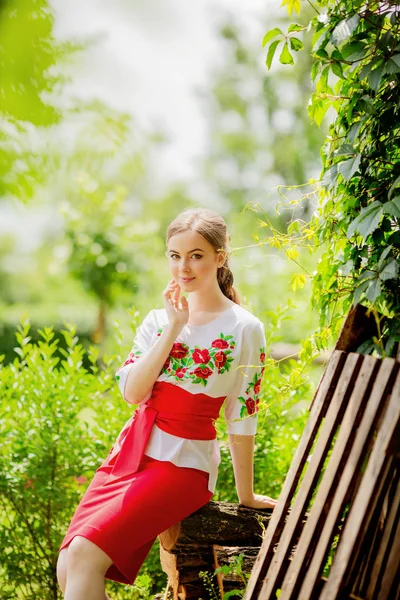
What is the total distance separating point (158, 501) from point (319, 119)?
1159mm

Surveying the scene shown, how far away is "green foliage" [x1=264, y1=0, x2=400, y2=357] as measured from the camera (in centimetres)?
147

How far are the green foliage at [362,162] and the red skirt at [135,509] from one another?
0.63 meters

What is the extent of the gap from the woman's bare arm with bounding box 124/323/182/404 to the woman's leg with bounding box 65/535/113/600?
0.45 m

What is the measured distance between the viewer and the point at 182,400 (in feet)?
6.49

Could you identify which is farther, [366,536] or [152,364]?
[152,364]

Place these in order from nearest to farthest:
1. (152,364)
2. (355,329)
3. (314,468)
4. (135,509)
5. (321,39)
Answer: (314,468) < (355,329) < (321,39) < (135,509) < (152,364)

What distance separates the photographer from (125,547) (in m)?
1.79

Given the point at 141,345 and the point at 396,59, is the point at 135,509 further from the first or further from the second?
the point at 396,59

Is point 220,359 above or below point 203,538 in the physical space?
above

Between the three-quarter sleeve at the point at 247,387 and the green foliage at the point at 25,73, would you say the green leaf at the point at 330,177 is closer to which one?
the three-quarter sleeve at the point at 247,387

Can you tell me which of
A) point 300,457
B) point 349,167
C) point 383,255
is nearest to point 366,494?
point 300,457

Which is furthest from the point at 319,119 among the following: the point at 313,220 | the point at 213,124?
the point at 213,124

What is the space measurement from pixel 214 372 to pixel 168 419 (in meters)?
0.20

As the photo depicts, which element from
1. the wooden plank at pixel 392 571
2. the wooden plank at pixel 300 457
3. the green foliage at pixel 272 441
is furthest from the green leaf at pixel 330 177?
the green foliage at pixel 272 441
